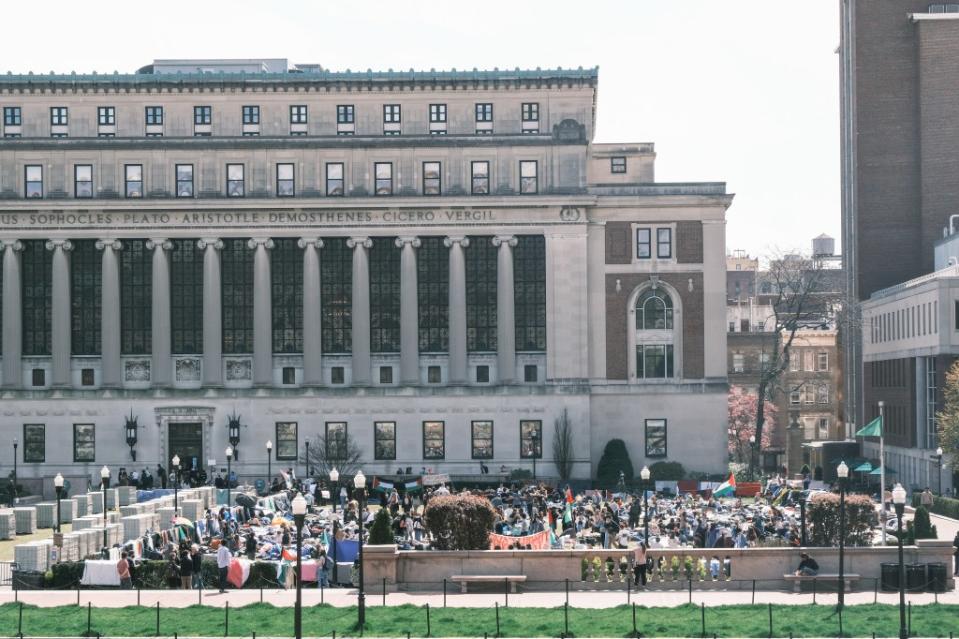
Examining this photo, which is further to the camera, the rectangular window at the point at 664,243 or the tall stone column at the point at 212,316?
the rectangular window at the point at 664,243

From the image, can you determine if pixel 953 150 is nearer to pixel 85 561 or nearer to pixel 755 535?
pixel 755 535

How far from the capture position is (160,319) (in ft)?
310

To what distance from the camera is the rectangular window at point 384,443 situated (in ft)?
310

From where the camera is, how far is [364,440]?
94.2m

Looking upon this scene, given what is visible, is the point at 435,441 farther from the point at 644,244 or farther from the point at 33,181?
the point at 33,181

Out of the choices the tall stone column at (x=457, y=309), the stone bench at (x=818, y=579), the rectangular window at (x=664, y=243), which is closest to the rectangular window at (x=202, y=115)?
the tall stone column at (x=457, y=309)

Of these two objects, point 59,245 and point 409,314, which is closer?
point 409,314

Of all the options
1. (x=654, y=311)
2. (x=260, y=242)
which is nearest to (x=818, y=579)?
(x=654, y=311)

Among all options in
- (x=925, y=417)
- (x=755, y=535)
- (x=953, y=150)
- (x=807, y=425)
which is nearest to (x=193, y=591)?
(x=755, y=535)

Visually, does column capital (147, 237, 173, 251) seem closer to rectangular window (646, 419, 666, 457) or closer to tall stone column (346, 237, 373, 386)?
tall stone column (346, 237, 373, 386)

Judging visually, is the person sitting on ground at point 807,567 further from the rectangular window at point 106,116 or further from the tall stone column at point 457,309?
the rectangular window at point 106,116

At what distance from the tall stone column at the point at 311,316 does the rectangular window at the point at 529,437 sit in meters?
13.0

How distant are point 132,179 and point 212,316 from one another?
10.2 metres

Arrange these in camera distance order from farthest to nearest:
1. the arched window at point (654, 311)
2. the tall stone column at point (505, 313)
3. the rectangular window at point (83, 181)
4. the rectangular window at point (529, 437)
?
the arched window at point (654, 311) → the rectangular window at point (83, 181) → the tall stone column at point (505, 313) → the rectangular window at point (529, 437)
